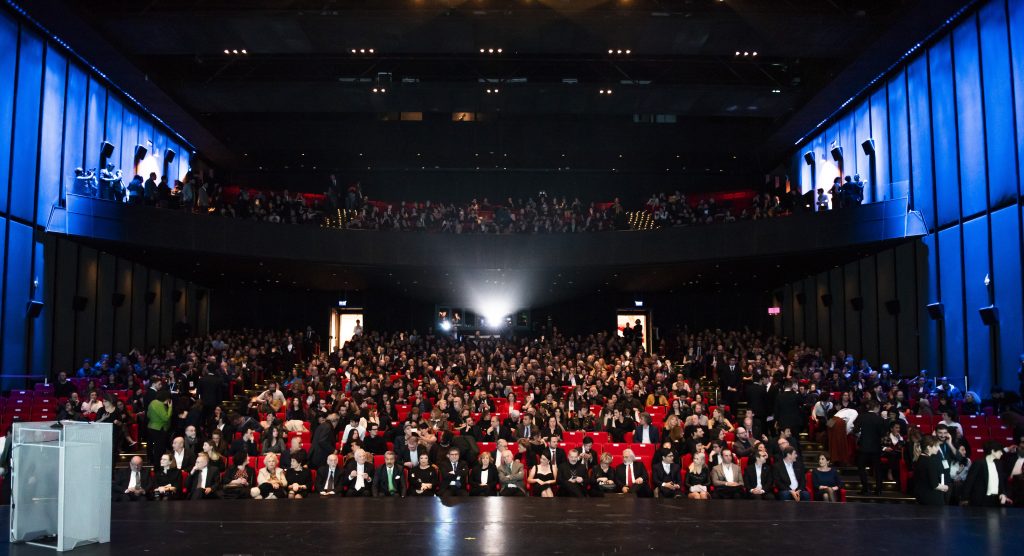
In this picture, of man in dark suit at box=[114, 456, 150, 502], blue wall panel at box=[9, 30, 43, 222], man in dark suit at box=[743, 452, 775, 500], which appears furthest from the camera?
blue wall panel at box=[9, 30, 43, 222]

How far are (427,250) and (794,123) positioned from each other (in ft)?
35.7

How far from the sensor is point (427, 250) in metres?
22.7

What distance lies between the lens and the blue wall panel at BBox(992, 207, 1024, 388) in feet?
47.9

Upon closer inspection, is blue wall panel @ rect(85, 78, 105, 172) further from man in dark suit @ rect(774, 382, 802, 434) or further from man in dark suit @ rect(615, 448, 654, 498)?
man in dark suit @ rect(774, 382, 802, 434)

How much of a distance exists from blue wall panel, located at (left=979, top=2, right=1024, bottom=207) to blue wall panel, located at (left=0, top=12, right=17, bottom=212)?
19.0 meters

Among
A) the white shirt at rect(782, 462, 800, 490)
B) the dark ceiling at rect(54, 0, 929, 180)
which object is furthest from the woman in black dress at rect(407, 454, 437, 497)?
the dark ceiling at rect(54, 0, 929, 180)

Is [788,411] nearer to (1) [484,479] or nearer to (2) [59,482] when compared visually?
(1) [484,479]

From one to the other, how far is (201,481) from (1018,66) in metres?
14.9

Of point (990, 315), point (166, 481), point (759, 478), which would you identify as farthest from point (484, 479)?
point (990, 315)

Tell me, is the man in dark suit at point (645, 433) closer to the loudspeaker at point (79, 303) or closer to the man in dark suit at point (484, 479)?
the man in dark suit at point (484, 479)

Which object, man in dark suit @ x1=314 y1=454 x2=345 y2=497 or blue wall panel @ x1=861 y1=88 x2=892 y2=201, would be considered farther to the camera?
blue wall panel @ x1=861 y1=88 x2=892 y2=201

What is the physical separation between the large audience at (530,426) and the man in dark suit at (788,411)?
0.02 metres

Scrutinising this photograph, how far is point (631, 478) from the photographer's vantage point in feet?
35.2

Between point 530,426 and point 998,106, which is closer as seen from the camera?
point 530,426
